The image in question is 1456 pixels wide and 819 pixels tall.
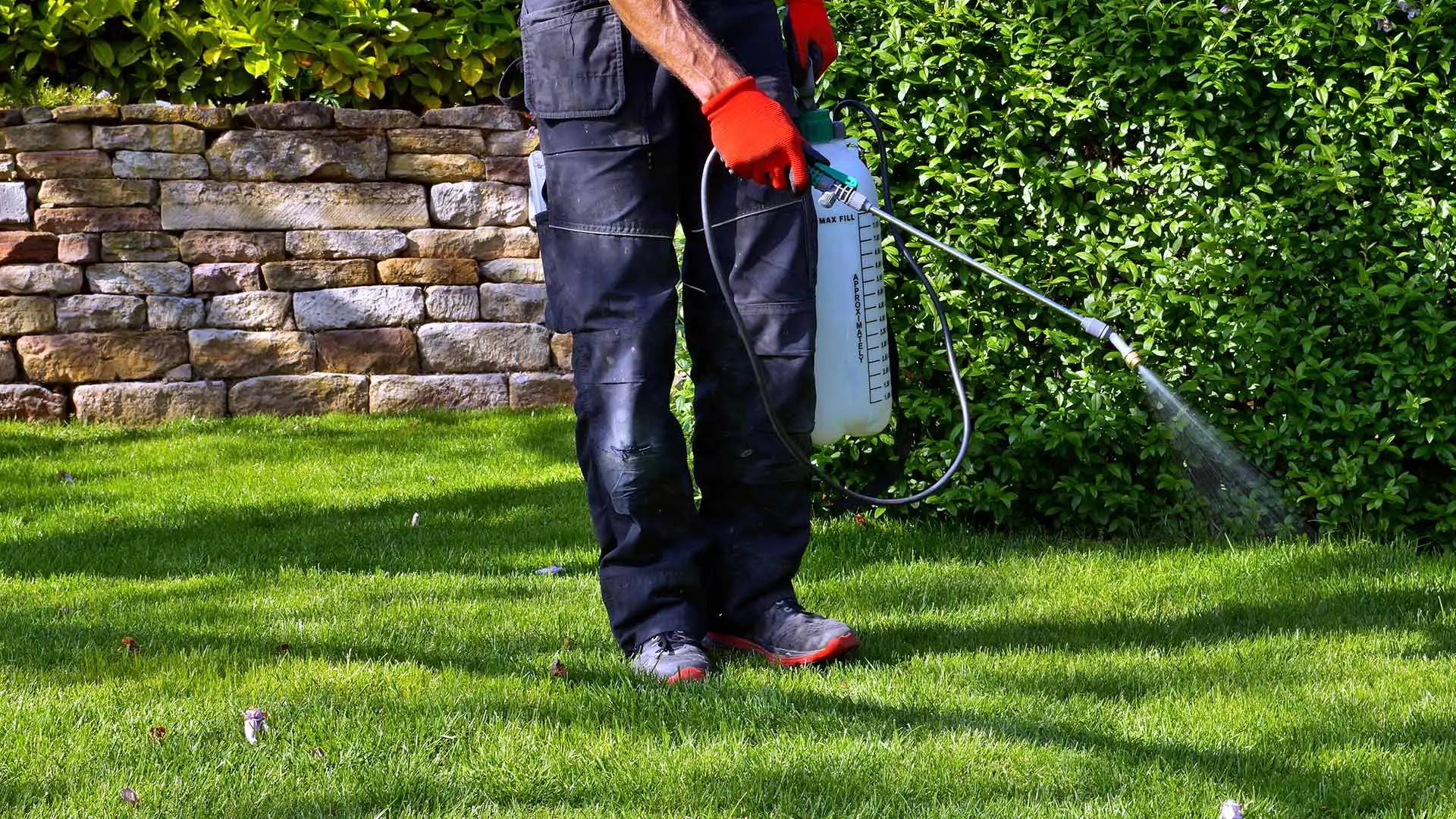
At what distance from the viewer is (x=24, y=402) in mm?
6055

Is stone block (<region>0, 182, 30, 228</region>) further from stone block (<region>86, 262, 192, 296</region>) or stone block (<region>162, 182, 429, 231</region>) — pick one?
stone block (<region>162, 182, 429, 231</region>)

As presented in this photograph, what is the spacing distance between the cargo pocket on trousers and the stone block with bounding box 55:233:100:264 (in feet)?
13.2

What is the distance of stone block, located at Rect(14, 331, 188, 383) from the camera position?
6.05 metres

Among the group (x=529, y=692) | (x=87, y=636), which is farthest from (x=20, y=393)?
(x=529, y=692)

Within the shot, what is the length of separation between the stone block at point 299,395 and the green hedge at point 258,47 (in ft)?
4.13

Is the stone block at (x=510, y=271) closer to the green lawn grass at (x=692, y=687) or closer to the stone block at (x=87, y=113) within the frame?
the stone block at (x=87, y=113)

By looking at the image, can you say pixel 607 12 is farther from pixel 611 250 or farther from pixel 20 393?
pixel 20 393

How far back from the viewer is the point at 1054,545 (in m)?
3.98

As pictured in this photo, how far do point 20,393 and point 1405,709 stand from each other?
546 cm

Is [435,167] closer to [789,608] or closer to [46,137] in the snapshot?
[46,137]

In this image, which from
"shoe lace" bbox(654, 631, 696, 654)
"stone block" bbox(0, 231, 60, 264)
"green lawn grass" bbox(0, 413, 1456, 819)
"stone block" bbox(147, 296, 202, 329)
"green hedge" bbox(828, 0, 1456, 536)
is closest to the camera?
"green lawn grass" bbox(0, 413, 1456, 819)

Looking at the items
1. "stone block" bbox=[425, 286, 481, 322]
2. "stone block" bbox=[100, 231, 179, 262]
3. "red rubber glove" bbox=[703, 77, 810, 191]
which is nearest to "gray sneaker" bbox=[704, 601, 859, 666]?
"red rubber glove" bbox=[703, 77, 810, 191]


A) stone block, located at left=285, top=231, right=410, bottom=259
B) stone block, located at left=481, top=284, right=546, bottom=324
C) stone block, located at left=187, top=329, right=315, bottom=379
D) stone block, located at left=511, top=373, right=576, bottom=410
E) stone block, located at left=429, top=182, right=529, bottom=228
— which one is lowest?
stone block, located at left=511, top=373, right=576, bottom=410

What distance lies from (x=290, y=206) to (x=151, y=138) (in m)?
0.62
